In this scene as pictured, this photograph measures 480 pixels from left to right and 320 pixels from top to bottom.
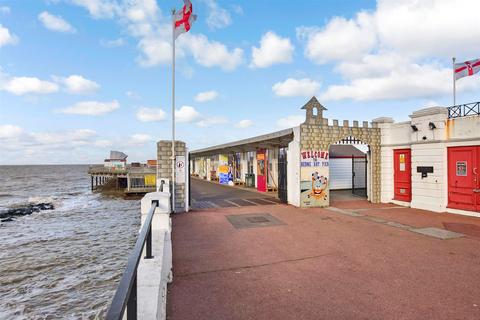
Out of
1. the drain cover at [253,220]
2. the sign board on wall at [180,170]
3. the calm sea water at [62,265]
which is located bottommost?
the calm sea water at [62,265]

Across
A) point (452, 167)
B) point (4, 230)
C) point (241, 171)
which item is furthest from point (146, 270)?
point (241, 171)

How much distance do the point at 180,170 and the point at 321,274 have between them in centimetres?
793

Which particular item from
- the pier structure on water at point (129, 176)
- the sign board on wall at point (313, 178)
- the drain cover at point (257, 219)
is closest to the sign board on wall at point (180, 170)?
the drain cover at point (257, 219)

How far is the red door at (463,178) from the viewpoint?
10.8 meters

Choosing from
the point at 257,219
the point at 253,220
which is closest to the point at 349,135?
the point at 257,219

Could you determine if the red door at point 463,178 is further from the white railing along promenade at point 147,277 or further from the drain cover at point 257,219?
the white railing along promenade at point 147,277

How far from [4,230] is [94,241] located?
8.07 m

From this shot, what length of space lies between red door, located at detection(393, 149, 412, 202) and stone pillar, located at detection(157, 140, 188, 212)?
10.3 meters

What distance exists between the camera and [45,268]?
10281mm

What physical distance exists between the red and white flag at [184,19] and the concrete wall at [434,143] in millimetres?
10624

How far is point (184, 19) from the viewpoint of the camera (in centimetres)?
1195

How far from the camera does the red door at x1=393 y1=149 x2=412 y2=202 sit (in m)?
13.4

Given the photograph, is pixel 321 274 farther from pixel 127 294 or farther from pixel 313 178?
pixel 313 178

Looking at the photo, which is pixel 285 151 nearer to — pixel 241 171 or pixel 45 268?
pixel 45 268
